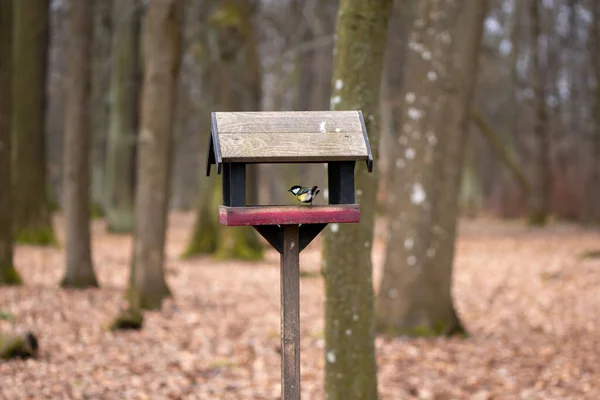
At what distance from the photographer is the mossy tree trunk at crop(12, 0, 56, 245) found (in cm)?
1412

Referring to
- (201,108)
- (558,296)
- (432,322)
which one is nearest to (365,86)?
(432,322)

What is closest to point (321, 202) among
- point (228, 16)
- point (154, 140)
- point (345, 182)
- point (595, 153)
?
point (154, 140)

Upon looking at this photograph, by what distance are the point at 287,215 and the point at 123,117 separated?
16809 mm

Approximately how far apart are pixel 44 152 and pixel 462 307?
919 centimetres

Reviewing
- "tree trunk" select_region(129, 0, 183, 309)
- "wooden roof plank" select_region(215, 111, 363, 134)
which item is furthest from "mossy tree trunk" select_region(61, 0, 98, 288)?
"wooden roof plank" select_region(215, 111, 363, 134)

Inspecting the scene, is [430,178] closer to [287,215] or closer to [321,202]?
[321,202]

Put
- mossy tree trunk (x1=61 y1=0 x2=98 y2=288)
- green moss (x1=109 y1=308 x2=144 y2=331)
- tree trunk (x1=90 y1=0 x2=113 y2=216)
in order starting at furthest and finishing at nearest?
tree trunk (x1=90 y1=0 x2=113 y2=216) < mossy tree trunk (x1=61 y1=0 x2=98 y2=288) < green moss (x1=109 y1=308 x2=144 y2=331)

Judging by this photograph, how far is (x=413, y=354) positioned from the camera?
7.34m

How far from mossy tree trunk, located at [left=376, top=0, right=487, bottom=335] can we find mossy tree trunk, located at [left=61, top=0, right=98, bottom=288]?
4191 mm

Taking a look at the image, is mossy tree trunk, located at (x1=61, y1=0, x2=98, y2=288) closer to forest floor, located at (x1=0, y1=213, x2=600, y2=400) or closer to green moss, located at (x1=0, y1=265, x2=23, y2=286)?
forest floor, located at (x1=0, y1=213, x2=600, y2=400)

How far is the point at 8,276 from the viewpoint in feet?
30.1

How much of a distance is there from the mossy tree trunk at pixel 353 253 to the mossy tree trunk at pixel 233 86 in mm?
9336

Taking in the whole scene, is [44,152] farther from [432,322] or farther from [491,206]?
[491,206]

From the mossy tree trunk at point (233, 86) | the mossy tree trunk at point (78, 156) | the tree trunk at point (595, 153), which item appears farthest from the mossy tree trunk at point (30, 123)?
the tree trunk at point (595, 153)
